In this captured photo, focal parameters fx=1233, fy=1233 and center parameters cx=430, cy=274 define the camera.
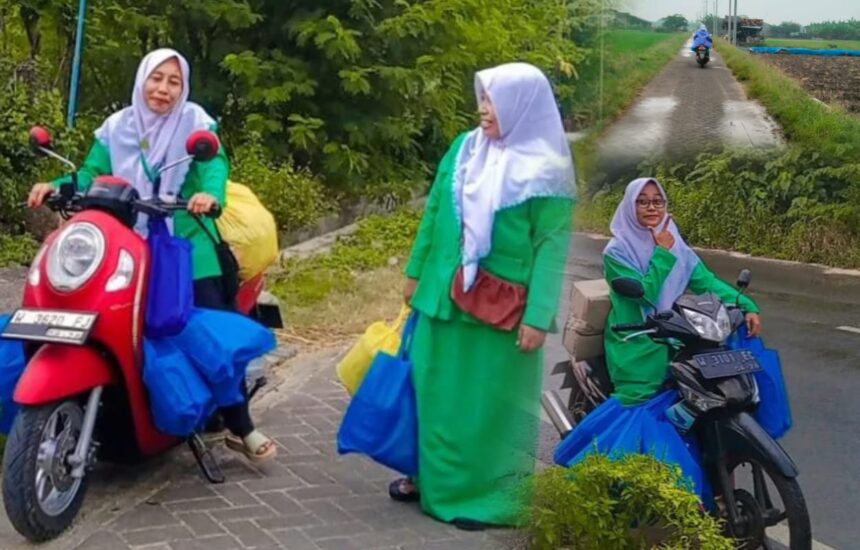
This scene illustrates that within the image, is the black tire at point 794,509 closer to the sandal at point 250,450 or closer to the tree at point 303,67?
the sandal at point 250,450

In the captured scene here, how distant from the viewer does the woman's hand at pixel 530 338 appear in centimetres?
348

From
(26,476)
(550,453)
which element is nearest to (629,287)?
(550,453)

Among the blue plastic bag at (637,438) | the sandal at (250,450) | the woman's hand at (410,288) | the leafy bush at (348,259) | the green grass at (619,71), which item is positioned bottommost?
the leafy bush at (348,259)

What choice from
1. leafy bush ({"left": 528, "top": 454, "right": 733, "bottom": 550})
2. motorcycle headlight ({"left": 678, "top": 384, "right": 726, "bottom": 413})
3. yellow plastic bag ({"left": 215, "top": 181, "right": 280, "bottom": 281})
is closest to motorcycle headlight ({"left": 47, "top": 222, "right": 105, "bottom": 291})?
yellow plastic bag ({"left": 215, "top": 181, "right": 280, "bottom": 281})

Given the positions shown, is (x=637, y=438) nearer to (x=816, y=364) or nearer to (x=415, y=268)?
(x=415, y=268)

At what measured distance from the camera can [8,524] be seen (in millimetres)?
3654

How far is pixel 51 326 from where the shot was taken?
137 inches

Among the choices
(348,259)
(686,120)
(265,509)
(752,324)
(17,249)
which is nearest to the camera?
(686,120)

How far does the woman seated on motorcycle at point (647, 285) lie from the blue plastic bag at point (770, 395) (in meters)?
0.08

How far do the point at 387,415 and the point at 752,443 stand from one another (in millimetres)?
1067

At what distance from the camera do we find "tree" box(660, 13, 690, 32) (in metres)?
2.71

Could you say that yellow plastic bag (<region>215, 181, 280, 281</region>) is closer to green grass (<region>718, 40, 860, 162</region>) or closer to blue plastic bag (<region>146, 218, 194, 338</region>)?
blue plastic bag (<region>146, 218, 194, 338</region>)

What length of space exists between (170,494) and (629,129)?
79.8 inches

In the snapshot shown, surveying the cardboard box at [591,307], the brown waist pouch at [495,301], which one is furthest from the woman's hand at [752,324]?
the brown waist pouch at [495,301]
